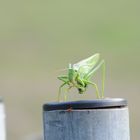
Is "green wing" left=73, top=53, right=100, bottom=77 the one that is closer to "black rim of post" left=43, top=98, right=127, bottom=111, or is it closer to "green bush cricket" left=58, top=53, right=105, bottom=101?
"green bush cricket" left=58, top=53, right=105, bottom=101

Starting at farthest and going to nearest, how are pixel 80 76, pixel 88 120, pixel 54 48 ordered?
pixel 54 48 < pixel 80 76 < pixel 88 120

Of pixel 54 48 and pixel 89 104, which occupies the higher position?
pixel 54 48

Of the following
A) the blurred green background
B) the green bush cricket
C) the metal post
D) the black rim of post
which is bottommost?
the metal post

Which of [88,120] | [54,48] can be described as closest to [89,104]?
[88,120]

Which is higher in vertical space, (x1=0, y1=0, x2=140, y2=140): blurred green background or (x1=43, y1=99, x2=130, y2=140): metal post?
(x1=0, y1=0, x2=140, y2=140): blurred green background

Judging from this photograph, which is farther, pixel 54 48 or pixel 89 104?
pixel 54 48

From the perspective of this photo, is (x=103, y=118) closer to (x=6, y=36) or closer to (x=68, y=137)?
(x=68, y=137)

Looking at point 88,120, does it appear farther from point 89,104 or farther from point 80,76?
point 80,76

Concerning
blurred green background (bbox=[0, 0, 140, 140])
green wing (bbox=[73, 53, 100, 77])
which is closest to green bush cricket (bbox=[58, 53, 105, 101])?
green wing (bbox=[73, 53, 100, 77])
